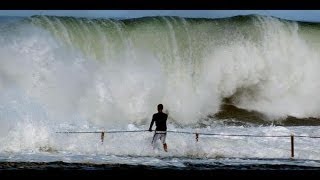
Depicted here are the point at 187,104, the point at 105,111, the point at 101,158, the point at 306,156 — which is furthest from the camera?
the point at 187,104

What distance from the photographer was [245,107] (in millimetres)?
21719

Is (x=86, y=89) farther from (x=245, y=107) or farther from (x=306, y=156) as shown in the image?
(x=306, y=156)

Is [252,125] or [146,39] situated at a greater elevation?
[146,39]

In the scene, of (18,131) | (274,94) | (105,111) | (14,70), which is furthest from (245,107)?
(18,131)

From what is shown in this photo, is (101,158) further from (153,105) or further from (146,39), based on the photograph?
(146,39)

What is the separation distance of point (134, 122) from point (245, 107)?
4.46 meters

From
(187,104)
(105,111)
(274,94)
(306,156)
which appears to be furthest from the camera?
(274,94)

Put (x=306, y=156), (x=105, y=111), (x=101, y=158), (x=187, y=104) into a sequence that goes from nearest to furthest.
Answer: (x=101, y=158) < (x=306, y=156) < (x=105, y=111) < (x=187, y=104)

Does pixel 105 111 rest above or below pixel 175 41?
below

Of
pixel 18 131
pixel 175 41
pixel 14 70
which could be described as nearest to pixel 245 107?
pixel 175 41

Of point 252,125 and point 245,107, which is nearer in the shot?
point 252,125

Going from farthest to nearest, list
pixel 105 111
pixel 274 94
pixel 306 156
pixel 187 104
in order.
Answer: pixel 274 94
pixel 187 104
pixel 105 111
pixel 306 156

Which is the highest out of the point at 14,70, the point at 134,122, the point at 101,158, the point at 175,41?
the point at 175,41

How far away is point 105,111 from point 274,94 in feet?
22.5
